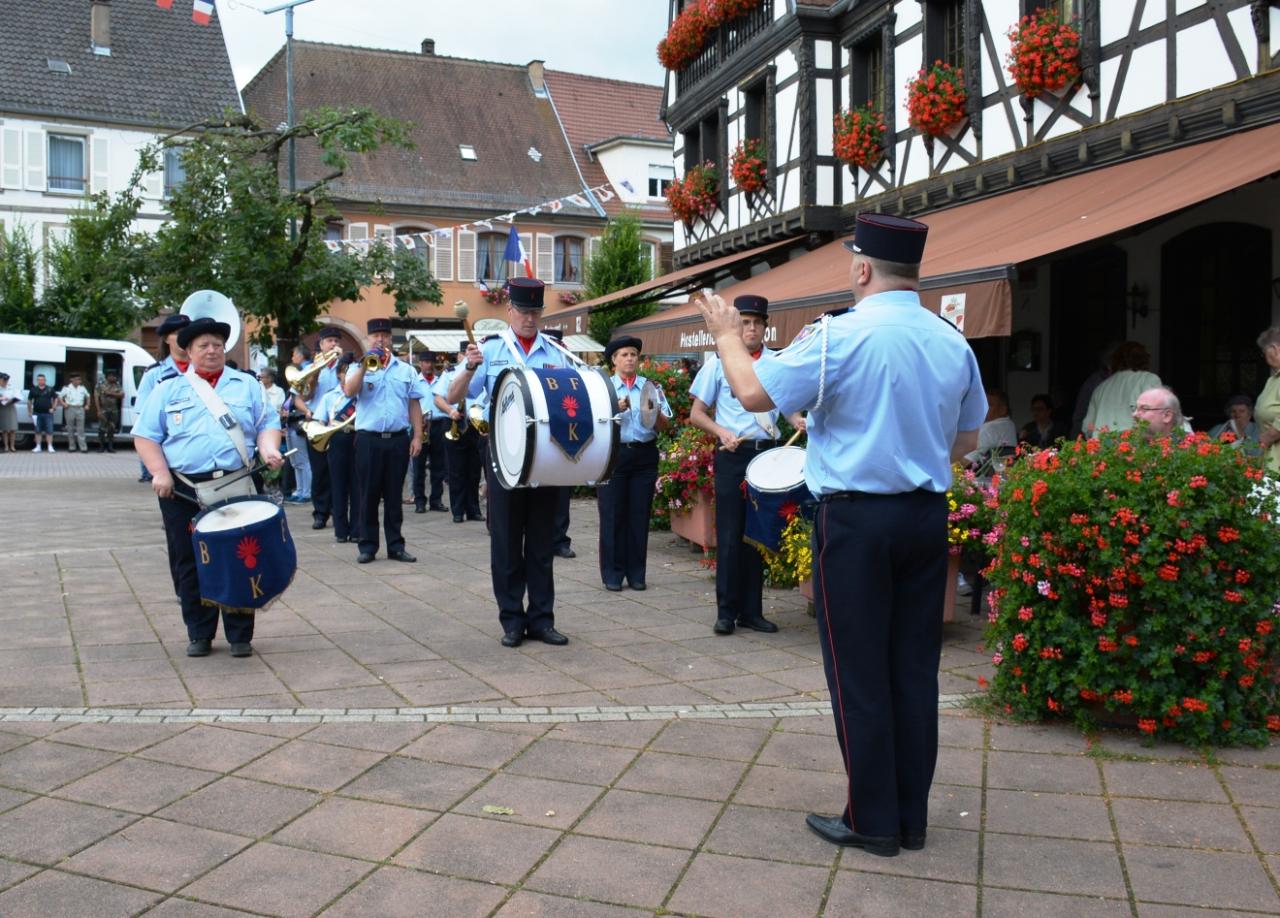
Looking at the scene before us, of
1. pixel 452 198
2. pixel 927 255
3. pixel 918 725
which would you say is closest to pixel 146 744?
pixel 918 725

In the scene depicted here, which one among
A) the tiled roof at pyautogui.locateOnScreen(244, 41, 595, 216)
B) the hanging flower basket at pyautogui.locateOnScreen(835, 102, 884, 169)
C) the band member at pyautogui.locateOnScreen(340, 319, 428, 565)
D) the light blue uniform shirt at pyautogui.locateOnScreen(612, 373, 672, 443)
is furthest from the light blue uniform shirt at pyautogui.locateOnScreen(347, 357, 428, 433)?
the tiled roof at pyautogui.locateOnScreen(244, 41, 595, 216)

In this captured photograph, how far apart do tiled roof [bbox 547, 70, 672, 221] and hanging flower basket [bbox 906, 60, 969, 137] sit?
92.8 feet

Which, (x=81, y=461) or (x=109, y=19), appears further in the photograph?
→ (x=109, y=19)

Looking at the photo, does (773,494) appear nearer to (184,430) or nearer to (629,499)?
(629,499)

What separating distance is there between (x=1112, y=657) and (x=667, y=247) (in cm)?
3941

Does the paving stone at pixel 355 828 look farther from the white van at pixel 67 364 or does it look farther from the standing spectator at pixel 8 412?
the standing spectator at pixel 8 412

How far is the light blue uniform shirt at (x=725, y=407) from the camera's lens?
301 inches

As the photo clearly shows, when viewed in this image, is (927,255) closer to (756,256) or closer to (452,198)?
(756,256)

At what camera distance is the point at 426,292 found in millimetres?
20047

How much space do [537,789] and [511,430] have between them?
8.50 feet

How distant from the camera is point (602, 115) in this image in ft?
150

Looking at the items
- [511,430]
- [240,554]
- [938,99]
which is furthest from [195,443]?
[938,99]

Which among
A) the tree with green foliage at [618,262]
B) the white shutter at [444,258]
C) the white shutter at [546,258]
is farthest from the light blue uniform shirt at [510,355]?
the white shutter at [546,258]

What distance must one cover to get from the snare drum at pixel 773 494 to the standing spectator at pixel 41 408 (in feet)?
83.9
